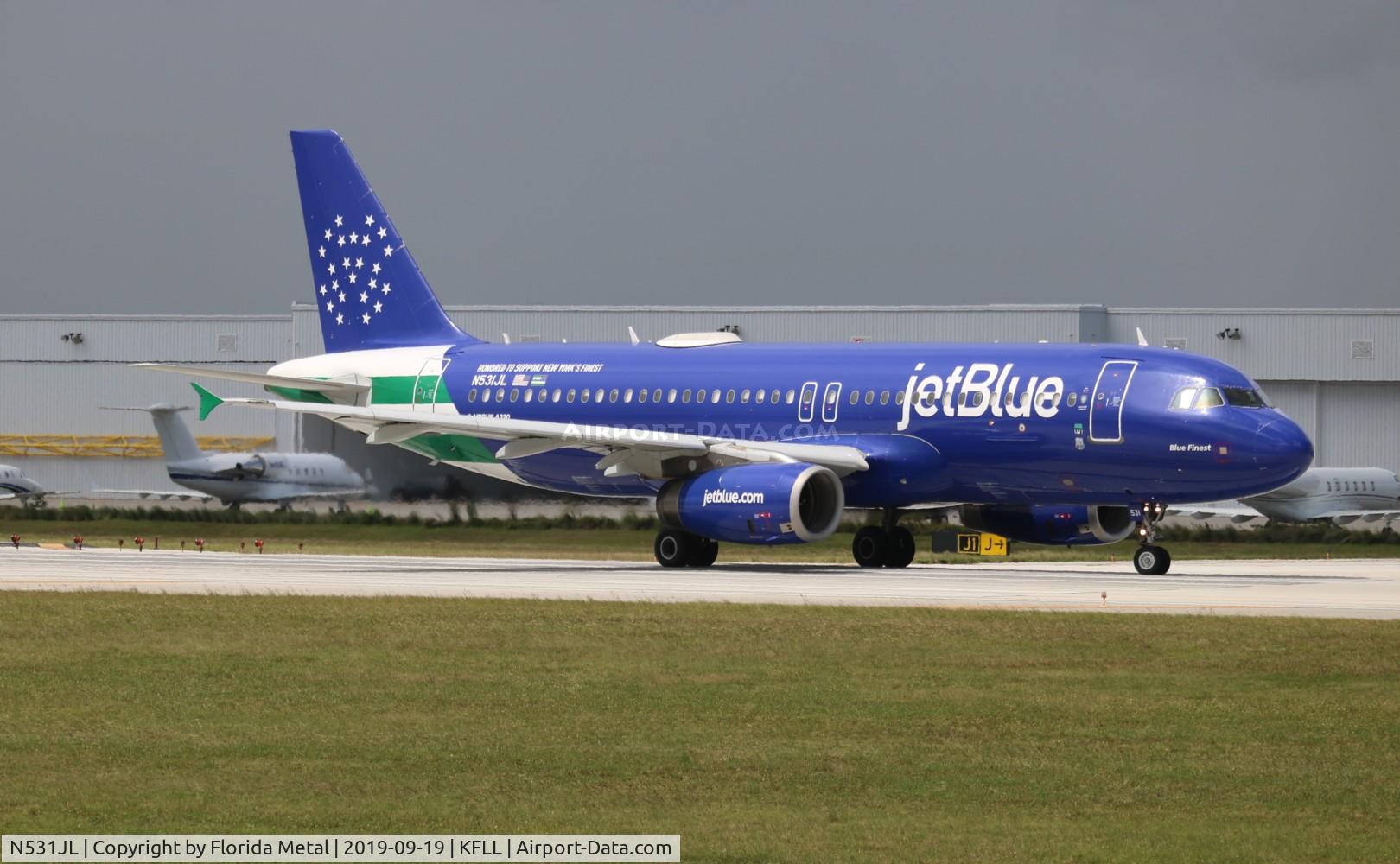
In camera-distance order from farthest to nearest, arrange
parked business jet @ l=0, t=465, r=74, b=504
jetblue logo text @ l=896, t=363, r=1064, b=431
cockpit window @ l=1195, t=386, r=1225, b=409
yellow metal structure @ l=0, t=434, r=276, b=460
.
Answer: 1. yellow metal structure @ l=0, t=434, r=276, b=460
2. parked business jet @ l=0, t=465, r=74, b=504
3. jetblue logo text @ l=896, t=363, r=1064, b=431
4. cockpit window @ l=1195, t=386, r=1225, b=409

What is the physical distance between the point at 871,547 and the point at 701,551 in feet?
10.9

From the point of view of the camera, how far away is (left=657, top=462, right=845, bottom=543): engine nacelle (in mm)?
33625

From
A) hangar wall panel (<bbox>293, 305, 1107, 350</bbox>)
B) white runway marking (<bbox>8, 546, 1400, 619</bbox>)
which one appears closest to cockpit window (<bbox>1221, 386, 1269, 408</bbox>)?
white runway marking (<bbox>8, 546, 1400, 619</bbox>)

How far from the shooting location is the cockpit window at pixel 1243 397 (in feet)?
109

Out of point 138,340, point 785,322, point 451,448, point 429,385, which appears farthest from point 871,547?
point 138,340

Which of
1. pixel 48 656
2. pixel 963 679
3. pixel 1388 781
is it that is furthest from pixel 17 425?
pixel 1388 781

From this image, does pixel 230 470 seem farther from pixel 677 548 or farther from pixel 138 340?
pixel 677 548

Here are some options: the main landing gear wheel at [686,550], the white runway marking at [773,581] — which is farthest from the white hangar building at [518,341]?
the main landing gear wheel at [686,550]

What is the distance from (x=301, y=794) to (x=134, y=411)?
2452 inches

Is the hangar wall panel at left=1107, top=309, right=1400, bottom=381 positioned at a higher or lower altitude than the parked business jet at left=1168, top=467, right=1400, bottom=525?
higher

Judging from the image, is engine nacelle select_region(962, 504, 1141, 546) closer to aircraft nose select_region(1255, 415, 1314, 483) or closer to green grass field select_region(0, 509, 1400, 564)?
aircraft nose select_region(1255, 415, 1314, 483)

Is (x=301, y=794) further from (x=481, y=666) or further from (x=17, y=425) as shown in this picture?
(x=17, y=425)

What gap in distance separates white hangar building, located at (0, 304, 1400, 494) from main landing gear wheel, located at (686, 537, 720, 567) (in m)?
17.1

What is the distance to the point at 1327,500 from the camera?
61.2 metres
